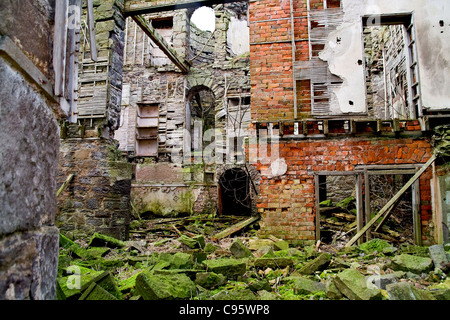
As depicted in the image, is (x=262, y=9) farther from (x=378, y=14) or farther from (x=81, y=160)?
(x=81, y=160)

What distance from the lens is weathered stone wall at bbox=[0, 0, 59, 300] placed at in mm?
1308

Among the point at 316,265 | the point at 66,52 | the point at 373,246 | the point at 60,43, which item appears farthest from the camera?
the point at 373,246

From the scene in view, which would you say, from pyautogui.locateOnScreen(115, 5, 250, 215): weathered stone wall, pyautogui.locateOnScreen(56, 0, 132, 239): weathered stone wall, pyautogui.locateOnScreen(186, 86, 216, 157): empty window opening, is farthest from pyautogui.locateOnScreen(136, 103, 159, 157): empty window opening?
pyautogui.locateOnScreen(56, 0, 132, 239): weathered stone wall

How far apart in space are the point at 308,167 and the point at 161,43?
624cm

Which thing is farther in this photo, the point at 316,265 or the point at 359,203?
the point at 359,203

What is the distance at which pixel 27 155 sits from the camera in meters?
1.49

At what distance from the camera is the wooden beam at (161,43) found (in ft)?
26.5

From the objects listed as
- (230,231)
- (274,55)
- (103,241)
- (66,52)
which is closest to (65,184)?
(103,241)

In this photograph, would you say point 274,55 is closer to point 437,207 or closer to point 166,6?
point 166,6

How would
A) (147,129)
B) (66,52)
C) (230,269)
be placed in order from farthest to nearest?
(147,129)
(230,269)
(66,52)

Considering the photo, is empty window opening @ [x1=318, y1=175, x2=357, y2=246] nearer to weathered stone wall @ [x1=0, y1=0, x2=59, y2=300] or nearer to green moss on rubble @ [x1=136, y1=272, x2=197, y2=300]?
green moss on rubble @ [x1=136, y1=272, x2=197, y2=300]

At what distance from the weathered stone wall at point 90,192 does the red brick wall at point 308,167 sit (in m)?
3.22
